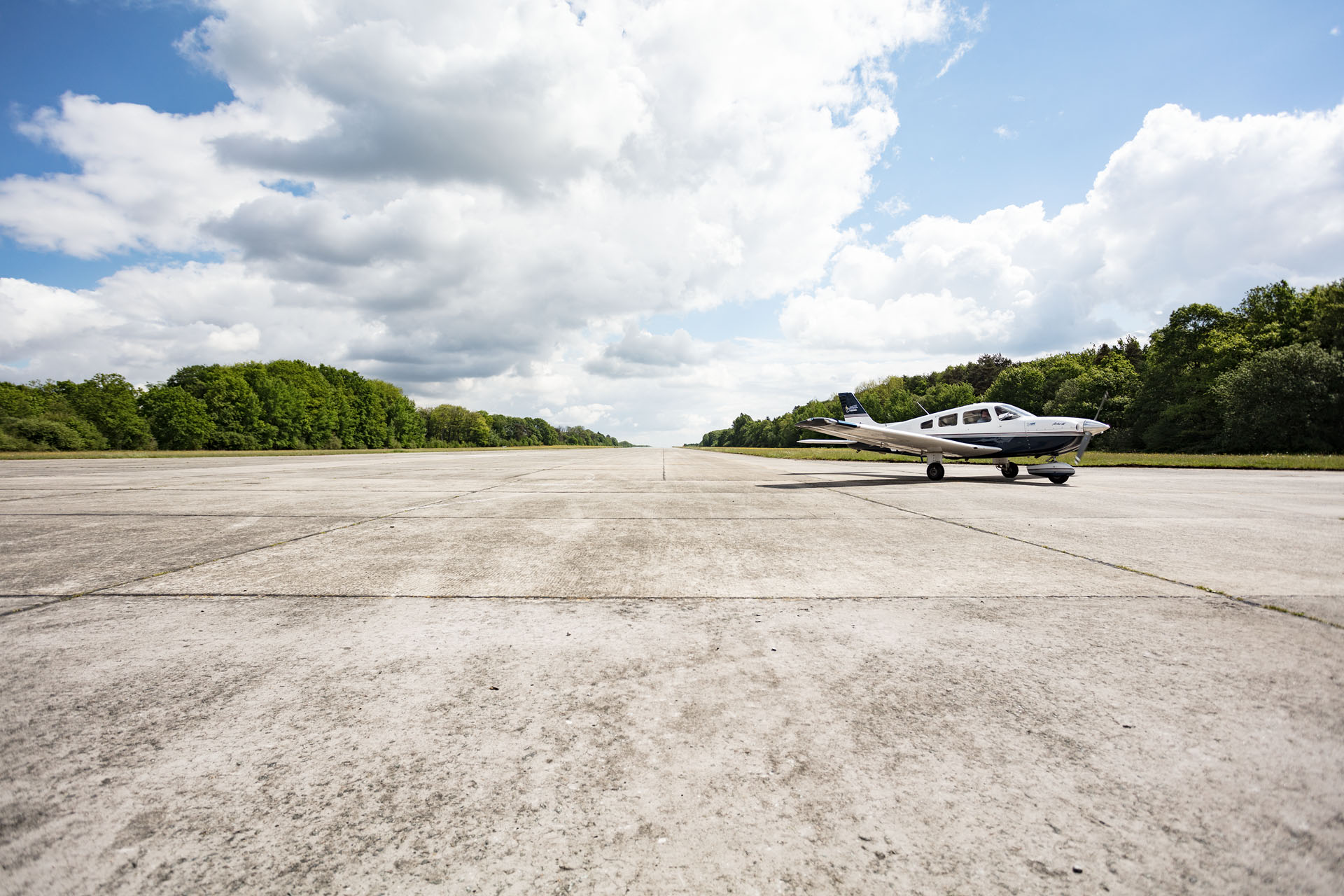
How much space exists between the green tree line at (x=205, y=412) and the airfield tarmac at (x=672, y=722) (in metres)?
70.0

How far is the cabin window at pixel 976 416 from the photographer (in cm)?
1402

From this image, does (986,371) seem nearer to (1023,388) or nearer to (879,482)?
(1023,388)

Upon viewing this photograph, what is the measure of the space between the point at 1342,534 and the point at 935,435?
8.08 meters

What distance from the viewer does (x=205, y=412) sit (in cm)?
6562

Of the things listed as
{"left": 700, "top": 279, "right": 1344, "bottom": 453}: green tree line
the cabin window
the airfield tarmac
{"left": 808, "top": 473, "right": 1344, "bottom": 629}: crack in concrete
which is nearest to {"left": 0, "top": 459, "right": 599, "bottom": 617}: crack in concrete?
the airfield tarmac

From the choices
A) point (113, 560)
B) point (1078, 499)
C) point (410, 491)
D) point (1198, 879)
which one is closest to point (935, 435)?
point (1078, 499)

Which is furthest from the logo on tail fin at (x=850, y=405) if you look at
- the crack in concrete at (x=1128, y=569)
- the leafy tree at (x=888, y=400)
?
the leafy tree at (x=888, y=400)

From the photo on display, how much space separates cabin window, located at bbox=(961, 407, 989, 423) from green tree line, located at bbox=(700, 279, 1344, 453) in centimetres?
849

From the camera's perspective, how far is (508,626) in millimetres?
3270

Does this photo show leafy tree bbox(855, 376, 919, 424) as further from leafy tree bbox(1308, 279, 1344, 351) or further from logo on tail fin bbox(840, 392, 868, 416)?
logo on tail fin bbox(840, 392, 868, 416)

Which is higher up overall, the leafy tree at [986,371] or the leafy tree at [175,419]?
the leafy tree at [986,371]

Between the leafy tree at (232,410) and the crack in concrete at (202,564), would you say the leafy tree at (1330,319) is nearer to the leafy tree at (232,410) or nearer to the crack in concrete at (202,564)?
the crack in concrete at (202,564)

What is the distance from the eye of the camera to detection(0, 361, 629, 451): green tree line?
5609cm

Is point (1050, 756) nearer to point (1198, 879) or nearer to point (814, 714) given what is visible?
point (1198, 879)
